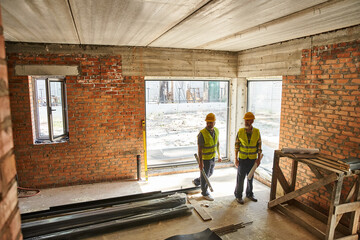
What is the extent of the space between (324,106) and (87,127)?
5331mm

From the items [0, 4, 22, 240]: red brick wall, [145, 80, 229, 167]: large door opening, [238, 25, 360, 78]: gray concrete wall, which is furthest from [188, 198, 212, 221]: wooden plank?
[0, 4, 22, 240]: red brick wall

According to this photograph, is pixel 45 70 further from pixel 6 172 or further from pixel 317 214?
pixel 317 214

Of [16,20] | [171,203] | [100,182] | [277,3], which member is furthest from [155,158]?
[277,3]

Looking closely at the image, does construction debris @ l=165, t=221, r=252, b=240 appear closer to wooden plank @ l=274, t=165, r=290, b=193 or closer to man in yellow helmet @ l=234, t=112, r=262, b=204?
man in yellow helmet @ l=234, t=112, r=262, b=204

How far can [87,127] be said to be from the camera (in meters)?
6.03

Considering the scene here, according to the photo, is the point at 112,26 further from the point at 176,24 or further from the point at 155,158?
the point at 155,158

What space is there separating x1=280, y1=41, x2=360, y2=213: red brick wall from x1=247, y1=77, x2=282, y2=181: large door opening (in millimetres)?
494

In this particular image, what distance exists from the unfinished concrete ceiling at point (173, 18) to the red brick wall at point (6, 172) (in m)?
1.99

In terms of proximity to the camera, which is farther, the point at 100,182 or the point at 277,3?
the point at 100,182

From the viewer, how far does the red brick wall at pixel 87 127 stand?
18.3ft

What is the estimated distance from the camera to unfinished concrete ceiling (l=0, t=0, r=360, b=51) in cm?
279

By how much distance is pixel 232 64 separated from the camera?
23.5 ft

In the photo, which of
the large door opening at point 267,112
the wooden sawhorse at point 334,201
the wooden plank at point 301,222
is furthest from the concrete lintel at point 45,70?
the wooden plank at point 301,222

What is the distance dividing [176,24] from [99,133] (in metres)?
3.64
